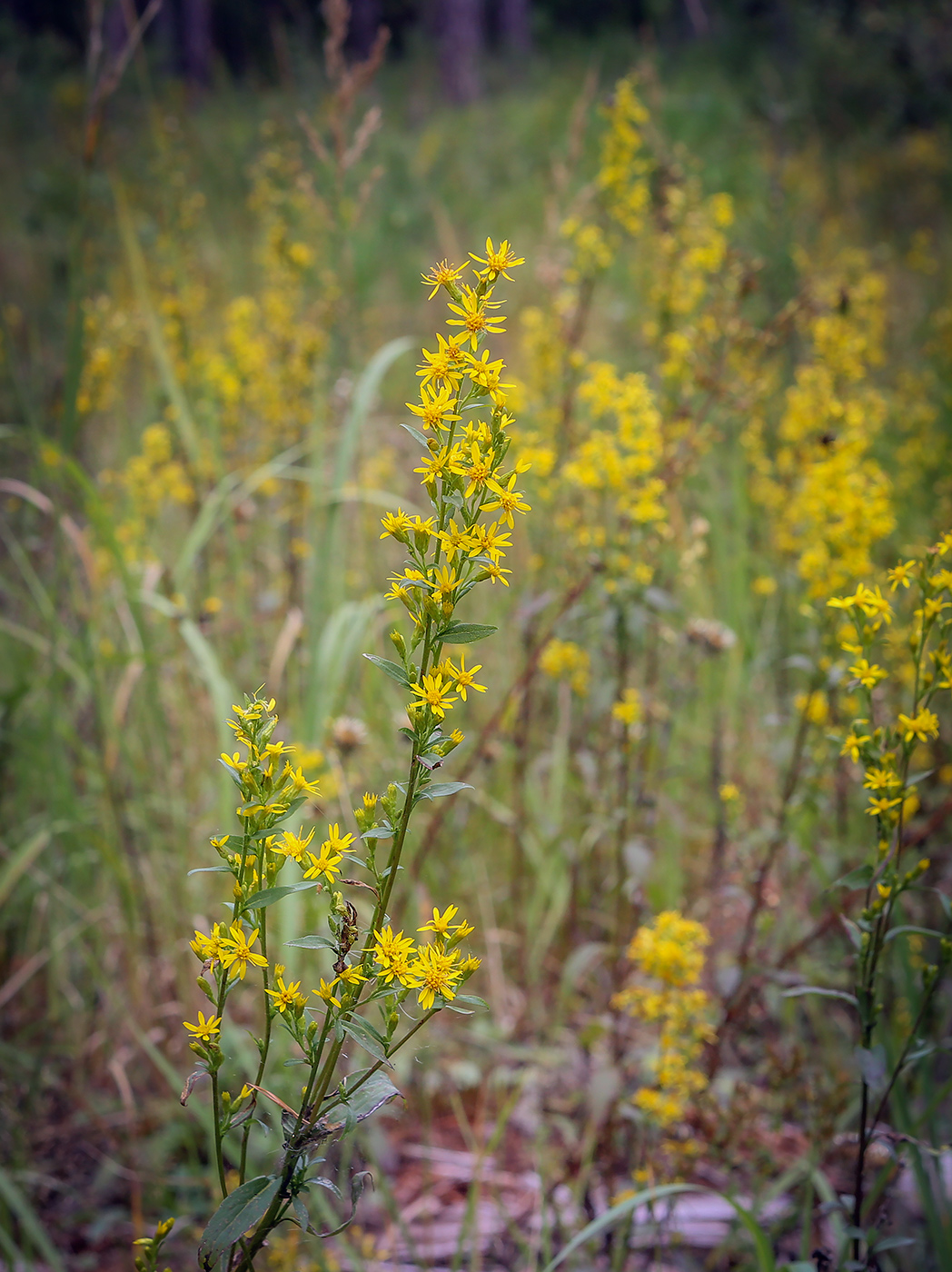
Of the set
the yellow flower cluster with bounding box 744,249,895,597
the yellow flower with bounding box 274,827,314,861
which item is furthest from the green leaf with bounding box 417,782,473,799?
the yellow flower cluster with bounding box 744,249,895,597

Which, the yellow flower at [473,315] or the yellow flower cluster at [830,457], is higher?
the yellow flower cluster at [830,457]

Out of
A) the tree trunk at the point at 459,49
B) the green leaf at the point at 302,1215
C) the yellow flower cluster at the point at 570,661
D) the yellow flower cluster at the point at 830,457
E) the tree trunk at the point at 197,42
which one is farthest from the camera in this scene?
the tree trunk at the point at 197,42

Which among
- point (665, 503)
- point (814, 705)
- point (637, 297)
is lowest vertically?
point (814, 705)

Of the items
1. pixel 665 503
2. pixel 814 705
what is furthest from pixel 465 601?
pixel 814 705

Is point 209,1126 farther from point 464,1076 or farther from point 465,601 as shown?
point 465,601

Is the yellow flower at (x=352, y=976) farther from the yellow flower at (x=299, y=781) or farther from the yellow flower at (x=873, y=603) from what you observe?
the yellow flower at (x=873, y=603)

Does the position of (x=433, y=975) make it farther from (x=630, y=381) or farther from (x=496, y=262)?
(x=630, y=381)

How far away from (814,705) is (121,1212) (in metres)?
1.72

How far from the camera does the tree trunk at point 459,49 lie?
37.6ft

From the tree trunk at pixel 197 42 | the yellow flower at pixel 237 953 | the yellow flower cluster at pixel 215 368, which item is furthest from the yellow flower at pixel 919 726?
the tree trunk at pixel 197 42

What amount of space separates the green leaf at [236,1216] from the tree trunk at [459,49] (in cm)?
1279

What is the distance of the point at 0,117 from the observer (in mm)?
9305

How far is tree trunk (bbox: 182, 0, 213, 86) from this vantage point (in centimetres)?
1313

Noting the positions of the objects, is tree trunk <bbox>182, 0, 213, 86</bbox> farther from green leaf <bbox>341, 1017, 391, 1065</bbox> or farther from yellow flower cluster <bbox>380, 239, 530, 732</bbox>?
green leaf <bbox>341, 1017, 391, 1065</bbox>
